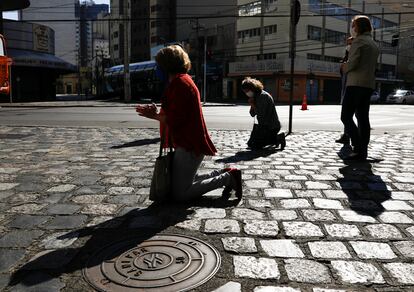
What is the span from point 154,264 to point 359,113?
441 cm

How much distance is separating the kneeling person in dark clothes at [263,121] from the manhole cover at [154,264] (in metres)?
4.46

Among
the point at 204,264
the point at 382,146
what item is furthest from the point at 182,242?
the point at 382,146

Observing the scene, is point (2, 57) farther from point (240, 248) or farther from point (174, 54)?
point (240, 248)

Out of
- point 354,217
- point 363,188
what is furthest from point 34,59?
point 354,217

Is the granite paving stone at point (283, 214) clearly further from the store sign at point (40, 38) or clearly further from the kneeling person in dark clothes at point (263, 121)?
the store sign at point (40, 38)

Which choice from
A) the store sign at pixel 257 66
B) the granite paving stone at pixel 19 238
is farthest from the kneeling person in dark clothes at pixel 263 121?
the store sign at pixel 257 66

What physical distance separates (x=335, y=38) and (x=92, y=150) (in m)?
50.2

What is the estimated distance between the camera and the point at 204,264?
2.69 metres

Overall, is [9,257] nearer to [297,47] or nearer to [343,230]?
[343,230]

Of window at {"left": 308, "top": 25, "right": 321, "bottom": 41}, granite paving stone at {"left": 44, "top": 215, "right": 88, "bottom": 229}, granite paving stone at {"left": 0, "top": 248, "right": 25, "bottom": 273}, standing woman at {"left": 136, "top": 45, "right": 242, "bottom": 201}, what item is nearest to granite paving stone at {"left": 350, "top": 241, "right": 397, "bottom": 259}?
standing woman at {"left": 136, "top": 45, "right": 242, "bottom": 201}

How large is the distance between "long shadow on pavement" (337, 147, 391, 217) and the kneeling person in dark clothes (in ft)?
5.63

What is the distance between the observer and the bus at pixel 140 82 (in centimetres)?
3438

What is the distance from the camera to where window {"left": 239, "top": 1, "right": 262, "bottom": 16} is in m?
50.9

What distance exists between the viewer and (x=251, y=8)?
51844 millimetres
